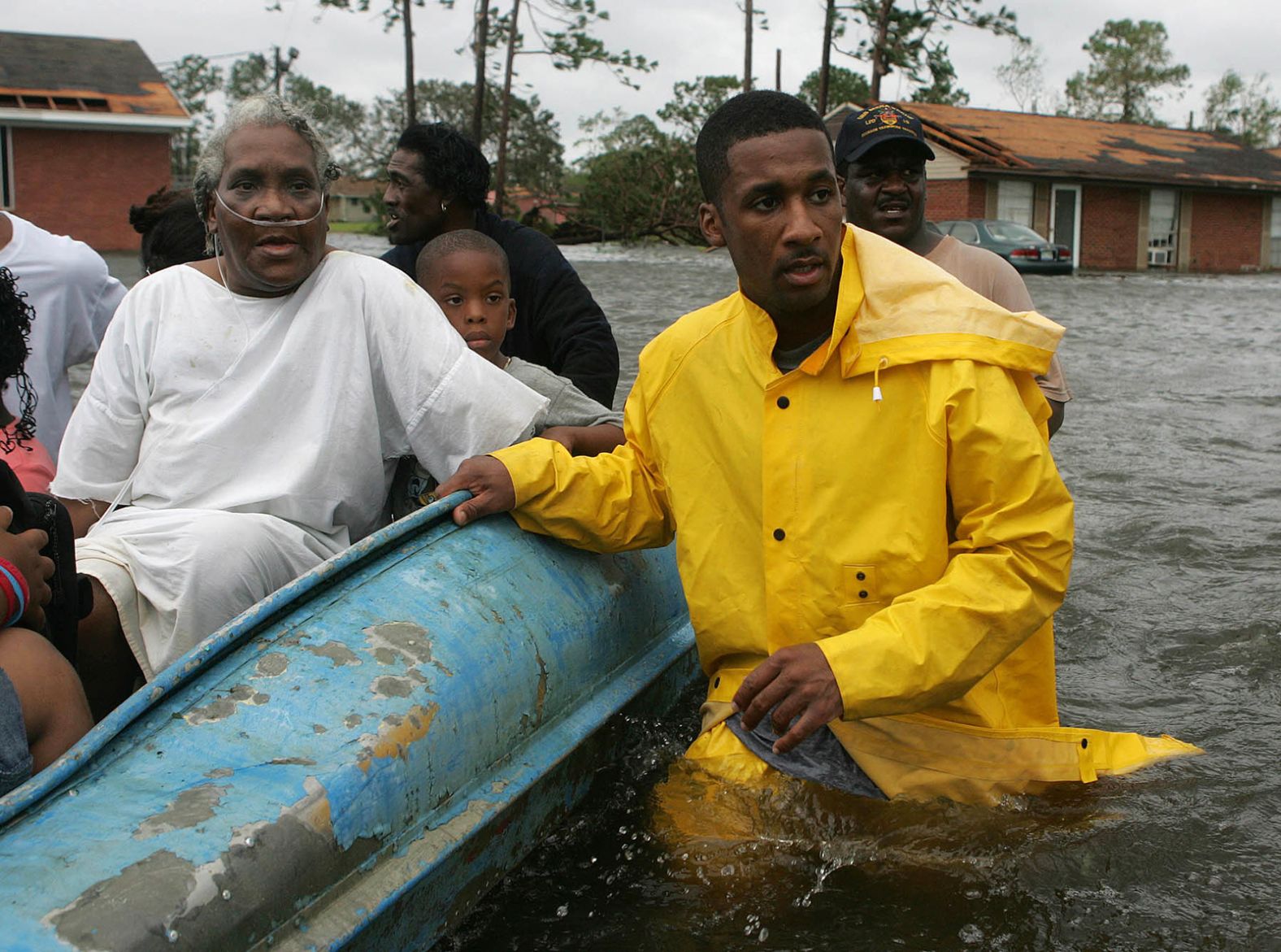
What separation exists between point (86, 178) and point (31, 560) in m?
28.9

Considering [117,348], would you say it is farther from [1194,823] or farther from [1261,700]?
[1261,700]

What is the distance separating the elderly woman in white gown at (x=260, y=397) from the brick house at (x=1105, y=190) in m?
27.7

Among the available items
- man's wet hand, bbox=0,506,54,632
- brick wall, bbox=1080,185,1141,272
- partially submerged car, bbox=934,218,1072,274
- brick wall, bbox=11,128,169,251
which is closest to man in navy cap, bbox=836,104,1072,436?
man's wet hand, bbox=0,506,54,632

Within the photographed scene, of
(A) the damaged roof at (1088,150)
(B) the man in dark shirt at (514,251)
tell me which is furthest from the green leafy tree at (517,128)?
(B) the man in dark shirt at (514,251)

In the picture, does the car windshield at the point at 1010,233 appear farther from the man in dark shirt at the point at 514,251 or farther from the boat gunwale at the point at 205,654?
the boat gunwale at the point at 205,654

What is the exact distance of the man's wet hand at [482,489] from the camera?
3139mm

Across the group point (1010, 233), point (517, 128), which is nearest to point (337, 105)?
point (517, 128)

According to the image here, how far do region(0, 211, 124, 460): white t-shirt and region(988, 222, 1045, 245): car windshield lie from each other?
2255 cm

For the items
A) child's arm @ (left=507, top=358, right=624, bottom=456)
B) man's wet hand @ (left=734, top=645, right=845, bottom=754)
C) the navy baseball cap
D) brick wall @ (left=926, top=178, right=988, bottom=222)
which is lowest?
man's wet hand @ (left=734, top=645, right=845, bottom=754)

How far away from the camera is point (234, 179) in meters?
3.23

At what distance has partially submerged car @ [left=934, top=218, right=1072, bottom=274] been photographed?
2452cm

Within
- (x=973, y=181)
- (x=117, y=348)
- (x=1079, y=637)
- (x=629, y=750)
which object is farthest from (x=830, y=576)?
(x=973, y=181)

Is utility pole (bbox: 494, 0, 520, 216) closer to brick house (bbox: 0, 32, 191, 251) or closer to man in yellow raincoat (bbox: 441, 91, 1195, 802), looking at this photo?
brick house (bbox: 0, 32, 191, 251)

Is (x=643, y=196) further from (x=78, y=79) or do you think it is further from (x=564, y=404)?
(x=564, y=404)
